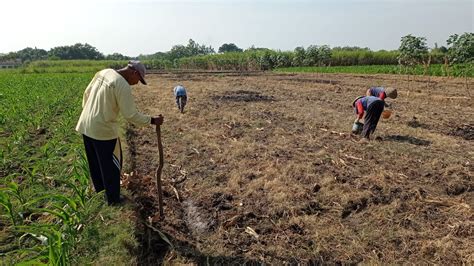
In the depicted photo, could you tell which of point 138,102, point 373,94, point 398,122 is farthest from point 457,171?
point 138,102

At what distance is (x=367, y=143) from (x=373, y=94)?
4.26 feet

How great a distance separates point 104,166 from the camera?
3.94 meters

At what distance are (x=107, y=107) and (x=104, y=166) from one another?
66cm

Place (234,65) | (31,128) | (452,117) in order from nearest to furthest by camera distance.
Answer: (31,128) < (452,117) < (234,65)

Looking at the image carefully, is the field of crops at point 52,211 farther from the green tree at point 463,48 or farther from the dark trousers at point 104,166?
the green tree at point 463,48

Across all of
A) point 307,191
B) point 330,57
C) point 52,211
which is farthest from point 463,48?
point 330,57

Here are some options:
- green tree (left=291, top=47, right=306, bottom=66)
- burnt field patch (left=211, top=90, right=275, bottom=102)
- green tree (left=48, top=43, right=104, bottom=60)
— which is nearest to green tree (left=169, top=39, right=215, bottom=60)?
green tree (left=48, top=43, right=104, bottom=60)

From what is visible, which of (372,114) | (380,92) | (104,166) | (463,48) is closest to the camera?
(104,166)

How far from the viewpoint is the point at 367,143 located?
23.7 ft

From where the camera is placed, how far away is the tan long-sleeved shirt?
361 centimetres

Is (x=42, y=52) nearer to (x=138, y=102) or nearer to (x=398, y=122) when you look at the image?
(x=138, y=102)

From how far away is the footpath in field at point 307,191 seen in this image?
3682mm

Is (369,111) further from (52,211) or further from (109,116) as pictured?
(52,211)

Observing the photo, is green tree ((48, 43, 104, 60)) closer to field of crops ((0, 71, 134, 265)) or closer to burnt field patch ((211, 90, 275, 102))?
burnt field patch ((211, 90, 275, 102))
